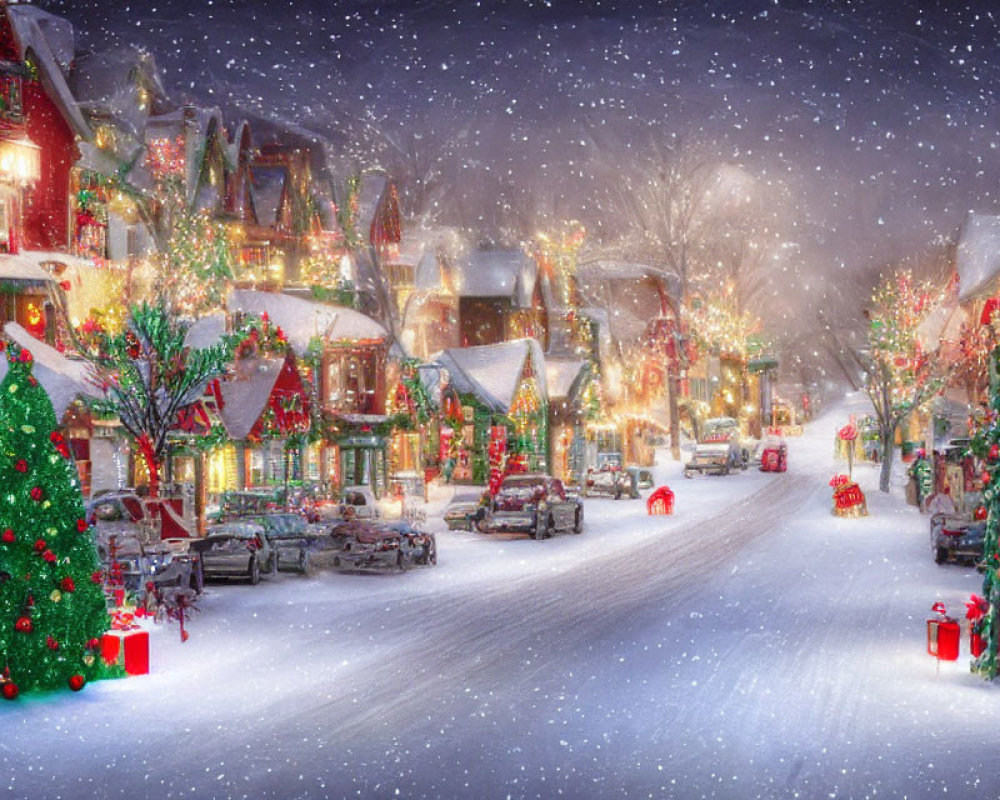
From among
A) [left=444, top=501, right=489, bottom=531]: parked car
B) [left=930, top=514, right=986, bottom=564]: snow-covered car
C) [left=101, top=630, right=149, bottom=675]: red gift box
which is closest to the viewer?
[left=101, top=630, right=149, bottom=675]: red gift box

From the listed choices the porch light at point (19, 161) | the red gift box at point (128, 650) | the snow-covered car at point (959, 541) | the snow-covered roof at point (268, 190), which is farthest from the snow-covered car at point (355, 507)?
the red gift box at point (128, 650)

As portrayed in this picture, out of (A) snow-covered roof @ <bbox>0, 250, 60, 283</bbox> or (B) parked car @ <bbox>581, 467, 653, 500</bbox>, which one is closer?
(A) snow-covered roof @ <bbox>0, 250, 60, 283</bbox>

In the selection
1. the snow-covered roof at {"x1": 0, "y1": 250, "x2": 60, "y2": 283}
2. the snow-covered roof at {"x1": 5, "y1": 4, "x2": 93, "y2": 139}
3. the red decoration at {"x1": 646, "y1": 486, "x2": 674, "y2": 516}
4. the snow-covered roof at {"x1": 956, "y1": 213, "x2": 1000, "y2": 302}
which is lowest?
the red decoration at {"x1": 646, "y1": 486, "x2": 674, "y2": 516}

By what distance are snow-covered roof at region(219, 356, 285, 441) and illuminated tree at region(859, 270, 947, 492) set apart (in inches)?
973

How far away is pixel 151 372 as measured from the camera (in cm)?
3048

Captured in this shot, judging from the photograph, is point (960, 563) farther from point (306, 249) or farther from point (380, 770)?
point (306, 249)

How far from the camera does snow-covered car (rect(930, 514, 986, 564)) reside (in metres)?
25.2

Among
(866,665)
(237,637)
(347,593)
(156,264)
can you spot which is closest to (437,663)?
(237,637)

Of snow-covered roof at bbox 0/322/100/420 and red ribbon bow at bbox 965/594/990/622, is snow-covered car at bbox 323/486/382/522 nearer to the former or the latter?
snow-covered roof at bbox 0/322/100/420

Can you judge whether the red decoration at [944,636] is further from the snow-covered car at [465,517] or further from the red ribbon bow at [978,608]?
the snow-covered car at [465,517]

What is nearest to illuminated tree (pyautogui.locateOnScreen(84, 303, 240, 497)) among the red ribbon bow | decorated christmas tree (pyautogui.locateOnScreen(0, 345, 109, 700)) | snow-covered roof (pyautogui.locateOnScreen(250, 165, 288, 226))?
snow-covered roof (pyautogui.locateOnScreen(250, 165, 288, 226))

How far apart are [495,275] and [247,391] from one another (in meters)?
22.3

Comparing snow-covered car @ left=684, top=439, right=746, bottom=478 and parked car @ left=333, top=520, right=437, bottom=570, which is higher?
snow-covered car @ left=684, top=439, right=746, bottom=478

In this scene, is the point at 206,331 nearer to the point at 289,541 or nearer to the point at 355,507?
the point at 355,507
